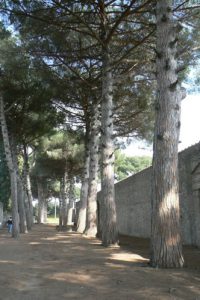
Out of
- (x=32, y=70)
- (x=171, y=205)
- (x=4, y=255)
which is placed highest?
(x=32, y=70)

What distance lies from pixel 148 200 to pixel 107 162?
530cm

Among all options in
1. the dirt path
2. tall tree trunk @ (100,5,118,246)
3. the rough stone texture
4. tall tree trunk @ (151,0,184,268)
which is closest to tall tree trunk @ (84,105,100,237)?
the rough stone texture

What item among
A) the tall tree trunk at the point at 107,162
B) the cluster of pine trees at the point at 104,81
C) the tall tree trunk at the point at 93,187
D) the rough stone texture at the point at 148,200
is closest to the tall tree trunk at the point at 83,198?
the cluster of pine trees at the point at 104,81

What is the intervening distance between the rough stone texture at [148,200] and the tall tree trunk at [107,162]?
221cm

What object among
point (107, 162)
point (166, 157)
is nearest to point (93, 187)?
point (107, 162)

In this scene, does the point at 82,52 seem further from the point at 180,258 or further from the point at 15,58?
the point at 180,258

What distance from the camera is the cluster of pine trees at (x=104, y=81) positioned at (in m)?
7.25

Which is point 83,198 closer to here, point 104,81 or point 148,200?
point 148,200

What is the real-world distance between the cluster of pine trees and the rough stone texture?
7.03ft

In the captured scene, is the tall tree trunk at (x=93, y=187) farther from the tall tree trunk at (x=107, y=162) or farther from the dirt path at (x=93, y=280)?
the dirt path at (x=93, y=280)

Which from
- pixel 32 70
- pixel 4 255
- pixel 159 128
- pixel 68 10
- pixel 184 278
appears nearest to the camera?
pixel 184 278

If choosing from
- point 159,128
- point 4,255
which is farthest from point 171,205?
point 4,255

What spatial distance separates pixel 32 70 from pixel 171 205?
10.3m

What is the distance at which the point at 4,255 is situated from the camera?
912 centimetres
